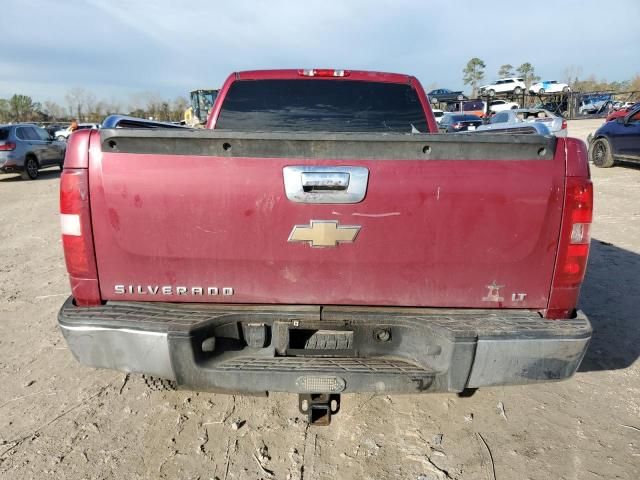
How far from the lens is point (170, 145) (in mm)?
2068

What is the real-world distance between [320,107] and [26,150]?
15148 mm

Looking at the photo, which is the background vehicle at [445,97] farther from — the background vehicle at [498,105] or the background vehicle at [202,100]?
the background vehicle at [202,100]

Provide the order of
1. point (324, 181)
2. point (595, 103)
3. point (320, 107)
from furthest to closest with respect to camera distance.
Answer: point (595, 103) → point (320, 107) → point (324, 181)

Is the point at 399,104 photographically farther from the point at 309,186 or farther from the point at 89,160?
the point at 89,160

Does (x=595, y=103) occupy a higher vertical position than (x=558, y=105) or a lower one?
higher

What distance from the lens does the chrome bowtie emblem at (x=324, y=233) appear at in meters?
2.08

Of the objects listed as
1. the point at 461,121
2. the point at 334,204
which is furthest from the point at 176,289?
the point at 461,121

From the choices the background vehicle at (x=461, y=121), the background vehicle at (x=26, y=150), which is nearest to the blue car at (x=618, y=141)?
the background vehicle at (x=461, y=121)

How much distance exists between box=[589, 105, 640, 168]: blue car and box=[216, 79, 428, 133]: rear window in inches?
441

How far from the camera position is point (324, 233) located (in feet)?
6.88

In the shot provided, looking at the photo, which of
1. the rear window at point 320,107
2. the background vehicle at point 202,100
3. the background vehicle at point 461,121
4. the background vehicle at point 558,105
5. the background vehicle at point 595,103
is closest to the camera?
the rear window at point 320,107

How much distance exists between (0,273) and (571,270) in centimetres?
615

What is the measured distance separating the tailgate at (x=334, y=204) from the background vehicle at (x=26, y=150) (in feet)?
49.8

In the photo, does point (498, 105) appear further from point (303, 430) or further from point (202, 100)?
point (303, 430)
